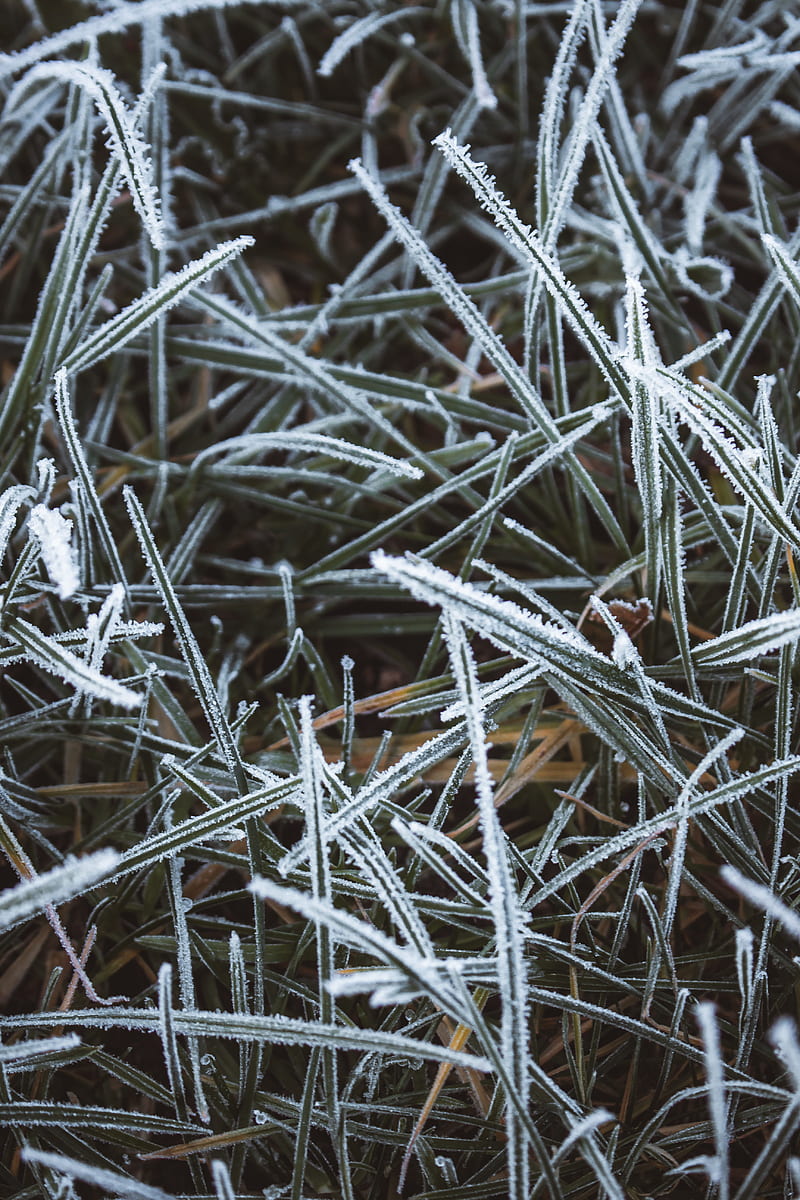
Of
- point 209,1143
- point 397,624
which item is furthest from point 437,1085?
point 397,624

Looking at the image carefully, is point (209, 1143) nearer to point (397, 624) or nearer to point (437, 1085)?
point (437, 1085)

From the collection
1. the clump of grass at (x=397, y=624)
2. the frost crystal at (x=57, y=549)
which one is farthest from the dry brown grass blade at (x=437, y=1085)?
the frost crystal at (x=57, y=549)

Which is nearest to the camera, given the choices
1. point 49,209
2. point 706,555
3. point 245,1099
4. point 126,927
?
point 245,1099

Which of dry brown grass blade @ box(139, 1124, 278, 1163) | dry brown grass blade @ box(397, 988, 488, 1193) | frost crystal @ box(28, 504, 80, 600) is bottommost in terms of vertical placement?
dry brown grass blade @ box(139, 1124, 278, 1163)

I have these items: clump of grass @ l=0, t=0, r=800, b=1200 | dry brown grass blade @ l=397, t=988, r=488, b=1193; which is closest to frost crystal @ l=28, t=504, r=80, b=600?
clump of grass @ l=0, t=0, r=800, b=1200

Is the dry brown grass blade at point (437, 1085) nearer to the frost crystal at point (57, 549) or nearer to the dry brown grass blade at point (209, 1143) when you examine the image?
the dry brown grass blade at point (209, 1143)

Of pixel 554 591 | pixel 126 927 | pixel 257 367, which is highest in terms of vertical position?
pixel 257 367

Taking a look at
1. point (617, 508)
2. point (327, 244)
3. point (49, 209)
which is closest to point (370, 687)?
point (617, 508)

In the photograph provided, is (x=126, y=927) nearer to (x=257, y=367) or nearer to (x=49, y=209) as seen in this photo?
(x=257, y=367)

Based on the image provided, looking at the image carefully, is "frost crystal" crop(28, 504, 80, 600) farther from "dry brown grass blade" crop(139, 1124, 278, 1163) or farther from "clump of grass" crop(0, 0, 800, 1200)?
"dry brown grass blade" crop(139, 1124, 278, 1163)
